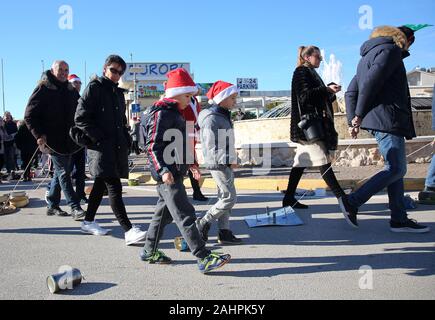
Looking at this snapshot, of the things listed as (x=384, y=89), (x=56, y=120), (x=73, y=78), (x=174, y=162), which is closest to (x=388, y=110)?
(x=384, y=89)

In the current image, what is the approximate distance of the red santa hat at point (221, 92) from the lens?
4316 mm

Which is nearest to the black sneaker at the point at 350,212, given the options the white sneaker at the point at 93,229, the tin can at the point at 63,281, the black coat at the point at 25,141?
the white sneaker at the point at 93,229

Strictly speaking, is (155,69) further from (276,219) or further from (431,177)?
(276,219)

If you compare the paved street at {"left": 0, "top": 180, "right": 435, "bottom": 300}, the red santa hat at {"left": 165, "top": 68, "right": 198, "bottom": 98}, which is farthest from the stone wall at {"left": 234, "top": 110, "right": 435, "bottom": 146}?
the red santa hat at {"left": 165, "top": 68, "right": 198, "bottom": 98}

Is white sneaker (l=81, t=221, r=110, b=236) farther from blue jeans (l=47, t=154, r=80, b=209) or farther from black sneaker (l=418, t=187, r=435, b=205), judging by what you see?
black sneaker (l=418, t=187, r=435, b=205)

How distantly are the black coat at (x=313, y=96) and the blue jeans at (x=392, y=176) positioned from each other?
800mm

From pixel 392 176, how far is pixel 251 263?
1.90 meters

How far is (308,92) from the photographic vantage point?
211 inches

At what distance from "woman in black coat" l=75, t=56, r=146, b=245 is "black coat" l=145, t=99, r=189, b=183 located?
1.07 meters

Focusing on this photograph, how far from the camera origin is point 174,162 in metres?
3.69

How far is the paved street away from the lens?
10.3ft

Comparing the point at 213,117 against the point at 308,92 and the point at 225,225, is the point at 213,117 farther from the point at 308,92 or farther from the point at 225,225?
the point at 308,92

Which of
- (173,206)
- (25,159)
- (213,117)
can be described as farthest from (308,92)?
(25,159)
